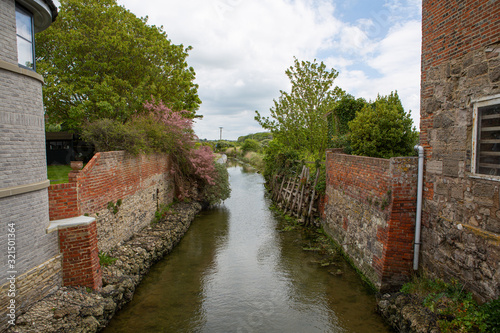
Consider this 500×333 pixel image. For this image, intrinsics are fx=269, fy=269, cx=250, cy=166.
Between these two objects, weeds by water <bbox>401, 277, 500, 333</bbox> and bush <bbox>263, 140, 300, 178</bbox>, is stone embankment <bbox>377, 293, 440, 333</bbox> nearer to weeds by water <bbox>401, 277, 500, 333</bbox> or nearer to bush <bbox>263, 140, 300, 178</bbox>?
weeds by water <bbox>401, 277, 500, 333</bbox>

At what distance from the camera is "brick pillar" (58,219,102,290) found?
18.7 ft

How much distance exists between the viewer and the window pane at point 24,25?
519 centimetres

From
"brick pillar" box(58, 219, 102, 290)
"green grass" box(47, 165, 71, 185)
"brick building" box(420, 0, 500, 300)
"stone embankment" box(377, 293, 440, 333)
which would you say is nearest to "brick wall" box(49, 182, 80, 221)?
"brick pillar" box(58, 219, 102, 290)

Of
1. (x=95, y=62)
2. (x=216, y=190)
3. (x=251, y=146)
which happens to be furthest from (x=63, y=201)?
(x=251, y=146)

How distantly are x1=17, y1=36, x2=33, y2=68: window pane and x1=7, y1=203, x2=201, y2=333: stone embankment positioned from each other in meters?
4.60

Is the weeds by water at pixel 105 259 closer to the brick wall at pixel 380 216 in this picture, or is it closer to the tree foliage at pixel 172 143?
the tree foliage at pixel 172 143

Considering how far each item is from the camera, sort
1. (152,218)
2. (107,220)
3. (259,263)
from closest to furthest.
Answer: (107,220) → (259,263) → (152,218)

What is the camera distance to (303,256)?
9906mm

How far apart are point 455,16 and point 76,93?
47.0ft

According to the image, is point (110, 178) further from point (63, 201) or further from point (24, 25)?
point (24, 25)

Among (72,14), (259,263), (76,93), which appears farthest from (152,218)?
(72,14)

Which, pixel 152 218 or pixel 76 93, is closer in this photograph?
pixel 152 218

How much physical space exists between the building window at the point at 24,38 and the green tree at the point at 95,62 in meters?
6.44

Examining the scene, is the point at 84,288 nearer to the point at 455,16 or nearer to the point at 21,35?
the point at 21,35
